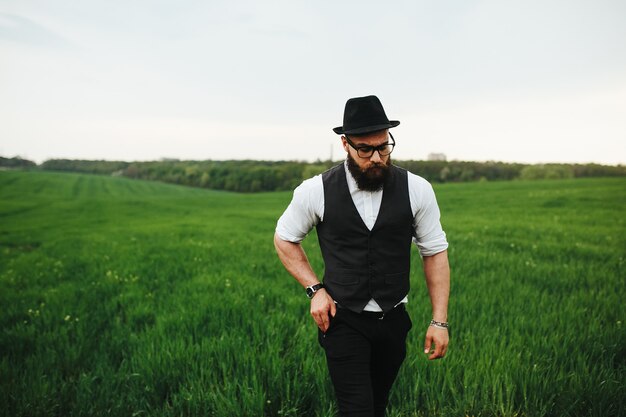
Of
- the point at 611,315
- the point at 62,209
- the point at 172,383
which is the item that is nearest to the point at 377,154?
the point at 172,383

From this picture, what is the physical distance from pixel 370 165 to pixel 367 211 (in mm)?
290

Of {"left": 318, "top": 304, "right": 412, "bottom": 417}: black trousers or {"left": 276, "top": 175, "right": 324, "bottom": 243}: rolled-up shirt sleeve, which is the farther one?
{"left": 276, "top": 175, "right": 324, "bottom": 243}: rolled-up shirt sleeve

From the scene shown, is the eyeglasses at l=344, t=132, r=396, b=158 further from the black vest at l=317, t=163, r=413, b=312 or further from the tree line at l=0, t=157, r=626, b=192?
the tree line at l=0, t=157, r=626, b=192

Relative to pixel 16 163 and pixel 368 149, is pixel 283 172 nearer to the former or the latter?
pixel 368 149

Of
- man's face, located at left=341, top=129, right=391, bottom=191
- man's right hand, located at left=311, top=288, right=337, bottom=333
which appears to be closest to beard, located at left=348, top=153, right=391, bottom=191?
man's face, located at left=341, top=129, right=391, bottom=191

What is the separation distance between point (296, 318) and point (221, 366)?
1.33 meters

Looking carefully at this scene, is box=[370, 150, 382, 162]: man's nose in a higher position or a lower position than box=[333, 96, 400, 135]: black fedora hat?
lower

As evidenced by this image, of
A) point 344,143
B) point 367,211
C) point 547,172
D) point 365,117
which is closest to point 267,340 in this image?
point 367,211

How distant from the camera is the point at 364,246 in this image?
2.39 meters

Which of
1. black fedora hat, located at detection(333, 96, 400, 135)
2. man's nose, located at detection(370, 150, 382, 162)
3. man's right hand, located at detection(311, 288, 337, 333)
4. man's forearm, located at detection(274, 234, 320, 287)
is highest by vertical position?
black fedora hat, located at detection(333, 96, 400, 135)

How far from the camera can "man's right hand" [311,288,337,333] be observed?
2391 mm

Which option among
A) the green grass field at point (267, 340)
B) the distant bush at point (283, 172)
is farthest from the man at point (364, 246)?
the distant bush at point (283, 172)

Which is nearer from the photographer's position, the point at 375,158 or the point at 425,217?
the point at 375,158

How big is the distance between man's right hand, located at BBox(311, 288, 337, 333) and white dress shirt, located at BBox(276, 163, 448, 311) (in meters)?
0.23
